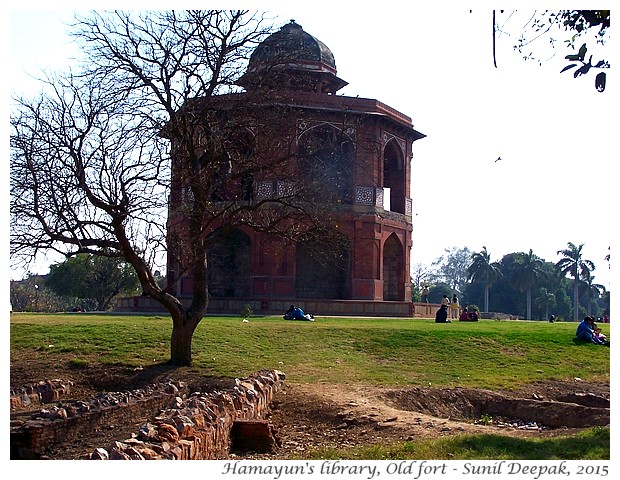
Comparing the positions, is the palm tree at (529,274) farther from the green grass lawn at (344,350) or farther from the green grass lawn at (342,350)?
the green grass lawn at (344,350)

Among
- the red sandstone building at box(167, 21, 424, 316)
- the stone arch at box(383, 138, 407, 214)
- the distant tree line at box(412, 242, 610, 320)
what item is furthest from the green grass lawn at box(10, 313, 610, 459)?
the distant tree line at box(412, 242, 610, 320)

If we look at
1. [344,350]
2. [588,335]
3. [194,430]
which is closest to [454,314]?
[588,335]

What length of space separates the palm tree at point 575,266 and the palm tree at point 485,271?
5.23m

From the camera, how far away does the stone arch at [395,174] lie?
34.0 metres

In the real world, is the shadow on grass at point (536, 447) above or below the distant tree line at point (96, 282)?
below

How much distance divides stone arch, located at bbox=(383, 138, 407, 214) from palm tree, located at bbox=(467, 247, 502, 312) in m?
34.1

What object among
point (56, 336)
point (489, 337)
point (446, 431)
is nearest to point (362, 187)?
point (489, 337)

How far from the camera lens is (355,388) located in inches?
522

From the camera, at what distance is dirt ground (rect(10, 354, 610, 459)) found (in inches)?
370

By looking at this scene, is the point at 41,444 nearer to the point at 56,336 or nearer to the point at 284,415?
the point at 284,415

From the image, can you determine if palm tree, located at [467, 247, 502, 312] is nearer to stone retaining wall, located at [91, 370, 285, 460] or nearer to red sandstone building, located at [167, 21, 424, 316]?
red sandstone building, located at [167, 21, 424, 316]

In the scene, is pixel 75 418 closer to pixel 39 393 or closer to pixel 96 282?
pixel 39 393

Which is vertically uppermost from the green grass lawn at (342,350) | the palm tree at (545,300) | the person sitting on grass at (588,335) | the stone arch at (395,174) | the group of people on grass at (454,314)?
the stone arch at (395,174)

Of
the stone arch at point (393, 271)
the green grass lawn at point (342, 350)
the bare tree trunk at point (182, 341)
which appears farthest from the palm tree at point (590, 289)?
the bare tree trunk at point (182, 341)
